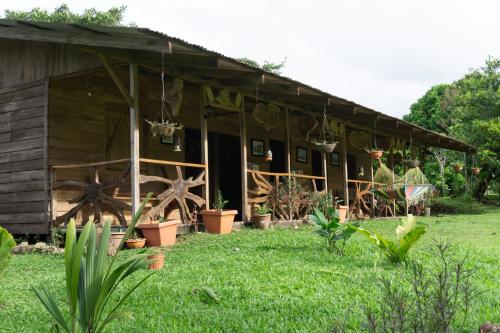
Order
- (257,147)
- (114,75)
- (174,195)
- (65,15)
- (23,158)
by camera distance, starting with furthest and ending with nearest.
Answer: (65,15)
(257,147)
(23,158)
(174,195)
(114,75)

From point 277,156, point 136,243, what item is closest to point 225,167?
point 277,156

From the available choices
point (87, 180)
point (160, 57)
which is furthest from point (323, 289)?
point (87, 180)

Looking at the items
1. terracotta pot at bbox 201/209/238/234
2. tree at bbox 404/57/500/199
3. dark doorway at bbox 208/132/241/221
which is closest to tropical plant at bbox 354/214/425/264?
terracotta pot at bbox 201/209/238/234

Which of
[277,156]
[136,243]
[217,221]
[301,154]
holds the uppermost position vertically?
[301,154]

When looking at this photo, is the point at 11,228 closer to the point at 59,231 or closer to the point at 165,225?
the point at 59,231

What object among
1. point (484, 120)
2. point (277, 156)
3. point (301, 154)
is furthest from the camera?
point (484, 120)

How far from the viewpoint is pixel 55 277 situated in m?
5.55

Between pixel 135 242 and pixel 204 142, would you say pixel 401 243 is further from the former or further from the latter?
pixel 204 142

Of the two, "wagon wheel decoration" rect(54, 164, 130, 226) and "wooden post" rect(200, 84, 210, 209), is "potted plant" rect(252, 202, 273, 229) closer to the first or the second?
"wooden post" rect(200, 84, 210, 209)

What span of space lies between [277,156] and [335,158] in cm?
318

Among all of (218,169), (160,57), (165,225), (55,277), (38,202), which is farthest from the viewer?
(218,169)

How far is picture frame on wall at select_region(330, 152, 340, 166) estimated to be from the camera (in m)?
16.3

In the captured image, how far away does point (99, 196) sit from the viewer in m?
8.09

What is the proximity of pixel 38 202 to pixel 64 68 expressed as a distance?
2338 millimetres
